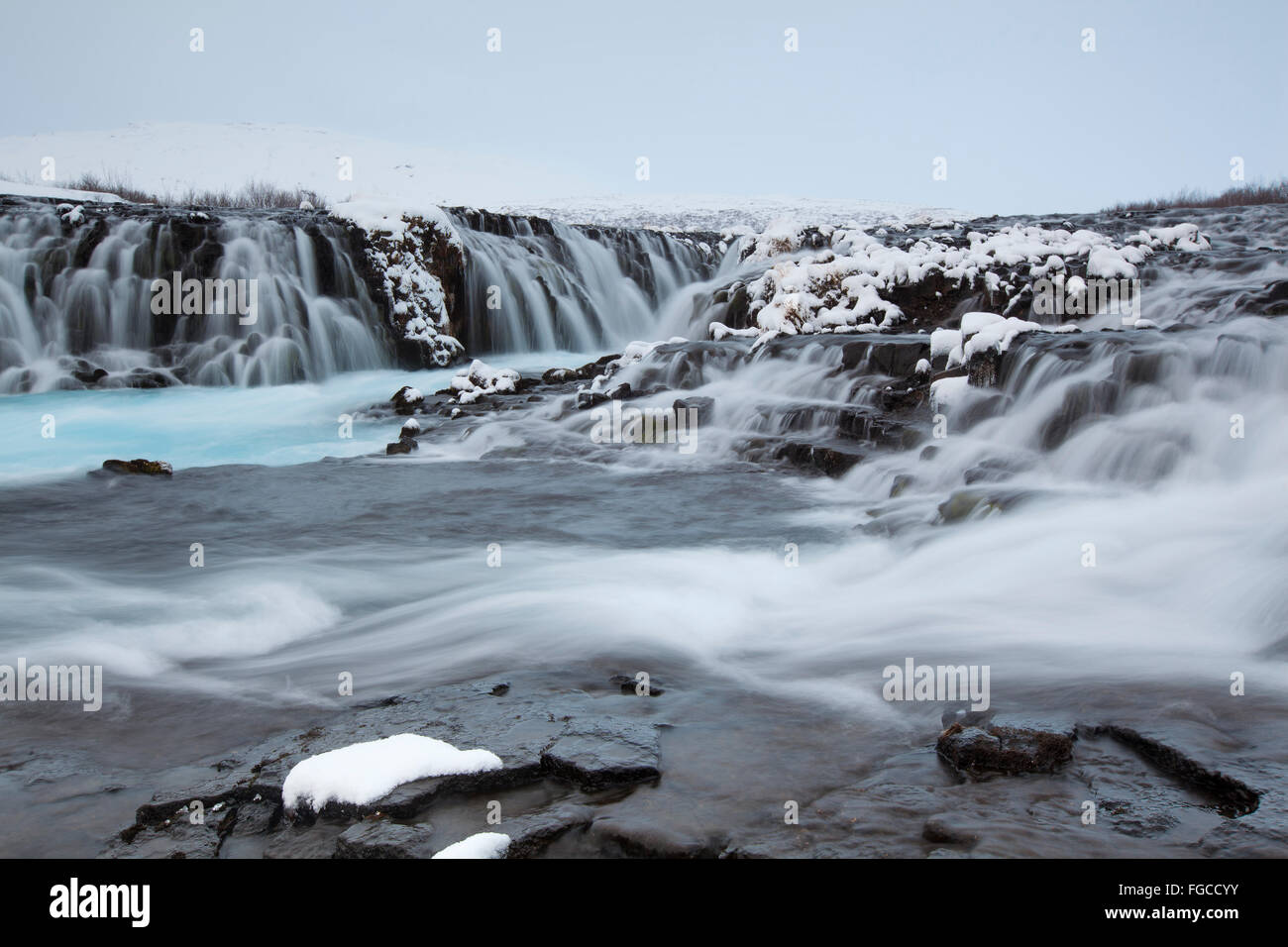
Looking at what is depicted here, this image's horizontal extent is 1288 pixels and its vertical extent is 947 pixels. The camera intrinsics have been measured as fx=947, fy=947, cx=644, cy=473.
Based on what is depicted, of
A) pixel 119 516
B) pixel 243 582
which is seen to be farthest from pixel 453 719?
pixel 119 516

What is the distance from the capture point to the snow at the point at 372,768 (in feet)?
9.23

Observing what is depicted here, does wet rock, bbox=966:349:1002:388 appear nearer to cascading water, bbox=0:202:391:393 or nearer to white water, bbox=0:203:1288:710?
white water, bbox=0:203:1288:710

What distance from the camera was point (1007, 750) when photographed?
3096 millimetres

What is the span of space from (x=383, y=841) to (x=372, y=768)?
0.34m

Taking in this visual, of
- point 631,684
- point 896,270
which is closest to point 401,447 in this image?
point 631,684

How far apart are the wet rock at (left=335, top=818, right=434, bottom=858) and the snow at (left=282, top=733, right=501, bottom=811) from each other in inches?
5.1

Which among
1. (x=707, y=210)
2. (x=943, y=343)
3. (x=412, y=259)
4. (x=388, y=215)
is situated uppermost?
(x=707, y=210)

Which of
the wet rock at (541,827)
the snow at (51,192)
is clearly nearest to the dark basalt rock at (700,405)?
the wet rock at (541,827)

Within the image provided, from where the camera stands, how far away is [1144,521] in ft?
20.6

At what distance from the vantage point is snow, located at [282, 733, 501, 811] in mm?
2812

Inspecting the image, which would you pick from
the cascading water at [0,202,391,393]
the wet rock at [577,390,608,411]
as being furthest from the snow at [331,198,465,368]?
the wet rock at [577,390,608,411]

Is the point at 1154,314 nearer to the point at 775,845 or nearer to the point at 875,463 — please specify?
the point at 875,463

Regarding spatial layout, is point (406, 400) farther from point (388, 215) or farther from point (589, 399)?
point (388, 215)

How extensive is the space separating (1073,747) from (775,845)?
1281 millimetres
